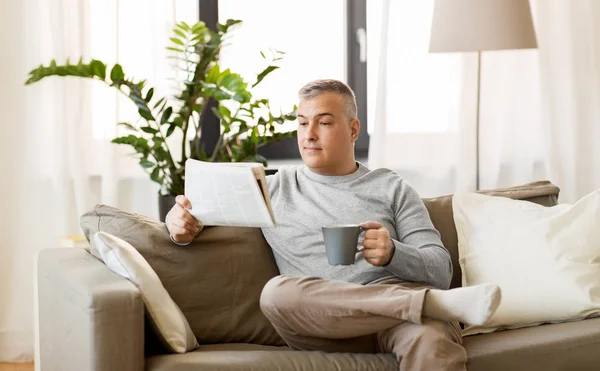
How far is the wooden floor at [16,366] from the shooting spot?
3511 mm

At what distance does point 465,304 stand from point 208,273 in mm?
728

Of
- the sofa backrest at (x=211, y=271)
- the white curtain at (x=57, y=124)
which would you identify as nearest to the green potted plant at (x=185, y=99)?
the white curtain at (x=57, y=124)

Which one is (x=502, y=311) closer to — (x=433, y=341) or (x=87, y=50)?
(x=433, y=341)

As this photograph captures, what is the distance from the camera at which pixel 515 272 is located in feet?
8.83

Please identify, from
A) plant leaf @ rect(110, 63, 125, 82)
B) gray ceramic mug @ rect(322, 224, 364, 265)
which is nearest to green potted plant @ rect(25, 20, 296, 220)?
plant leaf @ rect(110, 63, 125, 82)

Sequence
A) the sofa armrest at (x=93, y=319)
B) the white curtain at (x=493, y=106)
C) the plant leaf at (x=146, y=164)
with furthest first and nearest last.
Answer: the white curtain at (x=493, y=106) < the plant leaf at (x=146, y=164) < the sofa armrest at (x=93, y=319)

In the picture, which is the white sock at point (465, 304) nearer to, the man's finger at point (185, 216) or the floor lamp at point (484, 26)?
the man's finger at point (185, 216)

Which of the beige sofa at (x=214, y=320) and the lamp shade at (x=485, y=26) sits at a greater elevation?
the lamp shade at (x=485, y=26)

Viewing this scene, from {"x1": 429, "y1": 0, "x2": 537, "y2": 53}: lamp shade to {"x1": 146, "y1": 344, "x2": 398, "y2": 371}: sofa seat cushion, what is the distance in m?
1.64

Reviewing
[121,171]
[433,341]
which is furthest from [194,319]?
[121,171]

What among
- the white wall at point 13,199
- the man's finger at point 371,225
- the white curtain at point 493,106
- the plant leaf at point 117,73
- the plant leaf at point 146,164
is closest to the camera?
the man's finger at point 371,225

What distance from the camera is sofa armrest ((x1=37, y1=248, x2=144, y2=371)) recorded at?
200 centimetres

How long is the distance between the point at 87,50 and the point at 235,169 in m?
1.55

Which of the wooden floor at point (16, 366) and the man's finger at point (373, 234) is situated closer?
the man's finger at point (373, 234)
